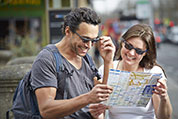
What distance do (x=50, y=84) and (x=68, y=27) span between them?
0.50 metres

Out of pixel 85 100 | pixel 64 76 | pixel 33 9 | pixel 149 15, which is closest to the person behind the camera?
pixel 85 100

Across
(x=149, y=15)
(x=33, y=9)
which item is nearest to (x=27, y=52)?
(x=149, y=15)

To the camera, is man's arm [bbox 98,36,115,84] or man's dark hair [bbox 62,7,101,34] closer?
man's dark hair [bbox 62,7,101,34]

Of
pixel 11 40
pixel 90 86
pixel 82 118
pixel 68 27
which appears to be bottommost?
pixel 11 40

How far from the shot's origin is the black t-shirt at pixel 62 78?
2.23m

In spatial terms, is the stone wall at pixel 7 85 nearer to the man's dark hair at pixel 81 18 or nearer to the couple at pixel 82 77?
the couple at pixel 82 77

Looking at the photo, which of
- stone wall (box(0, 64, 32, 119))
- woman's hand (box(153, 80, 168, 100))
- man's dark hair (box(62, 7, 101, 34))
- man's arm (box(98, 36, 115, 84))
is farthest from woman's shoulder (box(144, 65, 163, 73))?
stone wall (box(0, 64, 32, 119))

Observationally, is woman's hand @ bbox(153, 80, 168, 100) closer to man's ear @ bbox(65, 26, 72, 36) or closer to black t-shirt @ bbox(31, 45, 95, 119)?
black t-shirt @ bbox(31, 45, 95, 119)

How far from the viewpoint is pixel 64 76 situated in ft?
7.64

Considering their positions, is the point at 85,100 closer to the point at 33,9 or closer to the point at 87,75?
the point at 87,75

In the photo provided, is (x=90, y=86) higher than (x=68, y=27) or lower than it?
lower

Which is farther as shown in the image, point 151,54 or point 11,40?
point 11,40

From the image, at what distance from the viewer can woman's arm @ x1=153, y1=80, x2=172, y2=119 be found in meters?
2.58

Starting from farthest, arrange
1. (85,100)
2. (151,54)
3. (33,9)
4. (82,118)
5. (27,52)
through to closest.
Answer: (33,9)
(27,52)
(151,54)
(82,118)
(85,100)
